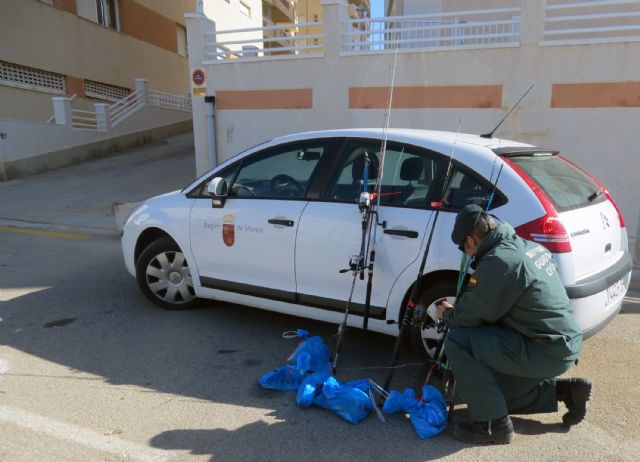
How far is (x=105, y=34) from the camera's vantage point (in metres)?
19.9

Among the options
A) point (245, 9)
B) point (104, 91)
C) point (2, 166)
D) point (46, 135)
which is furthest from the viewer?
point (245, 9)

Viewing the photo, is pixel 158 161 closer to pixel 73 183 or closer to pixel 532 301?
pixel 73 183

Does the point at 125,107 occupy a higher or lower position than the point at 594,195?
higher

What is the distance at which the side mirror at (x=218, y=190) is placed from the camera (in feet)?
13.9

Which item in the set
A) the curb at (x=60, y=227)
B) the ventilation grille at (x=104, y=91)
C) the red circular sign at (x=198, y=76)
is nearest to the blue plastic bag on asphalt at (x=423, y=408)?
the curb at (x=60, y=227)

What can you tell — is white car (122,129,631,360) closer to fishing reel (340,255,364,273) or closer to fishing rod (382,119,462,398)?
fishing rod (382,119,462,398)

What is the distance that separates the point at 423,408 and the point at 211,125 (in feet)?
29.4

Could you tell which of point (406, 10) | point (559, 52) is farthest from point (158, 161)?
point (559, 52)

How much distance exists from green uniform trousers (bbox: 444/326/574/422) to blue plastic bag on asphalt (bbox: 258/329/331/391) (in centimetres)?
101

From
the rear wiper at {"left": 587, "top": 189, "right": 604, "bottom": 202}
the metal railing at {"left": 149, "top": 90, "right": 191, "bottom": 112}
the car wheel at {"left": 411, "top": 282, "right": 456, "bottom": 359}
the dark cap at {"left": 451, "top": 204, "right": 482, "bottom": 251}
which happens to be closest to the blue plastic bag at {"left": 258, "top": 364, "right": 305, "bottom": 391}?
the car wheel at {"left": 411, "top": 282, "right": 456, "bottom": 359}

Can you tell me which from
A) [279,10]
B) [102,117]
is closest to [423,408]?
[102,117]

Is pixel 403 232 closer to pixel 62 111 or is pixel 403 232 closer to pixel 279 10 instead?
pixel 62 111

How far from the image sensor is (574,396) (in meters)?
2.94

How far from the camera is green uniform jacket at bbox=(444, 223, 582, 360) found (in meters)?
2.64
